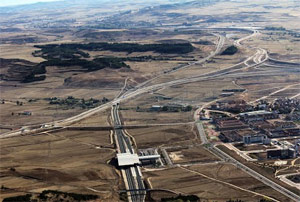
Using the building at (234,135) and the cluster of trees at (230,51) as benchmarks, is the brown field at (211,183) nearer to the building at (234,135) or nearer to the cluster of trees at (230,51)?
the building at (234,135)

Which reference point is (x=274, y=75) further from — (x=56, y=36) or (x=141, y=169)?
(x=56, y=36)

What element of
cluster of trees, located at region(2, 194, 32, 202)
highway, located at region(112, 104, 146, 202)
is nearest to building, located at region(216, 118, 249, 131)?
highway, located at region(112, 104, 146, 202)

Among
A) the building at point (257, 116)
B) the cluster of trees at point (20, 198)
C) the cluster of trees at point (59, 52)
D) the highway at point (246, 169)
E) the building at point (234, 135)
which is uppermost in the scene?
the cluster of trees at point (59, 52)

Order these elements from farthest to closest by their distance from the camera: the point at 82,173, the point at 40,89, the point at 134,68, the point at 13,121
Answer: the point at 134,68
the point at 40,89
the point at 13,121
the point at 82,173

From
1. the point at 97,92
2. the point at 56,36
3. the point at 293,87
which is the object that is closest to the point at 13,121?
the point at 97,92

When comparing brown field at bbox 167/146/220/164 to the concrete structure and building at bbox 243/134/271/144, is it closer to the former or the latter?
the concrete structure

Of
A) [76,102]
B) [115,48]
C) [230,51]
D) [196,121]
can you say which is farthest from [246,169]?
[115,48]

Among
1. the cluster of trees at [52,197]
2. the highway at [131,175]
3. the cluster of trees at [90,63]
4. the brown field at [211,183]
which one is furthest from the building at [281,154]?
the cluster of trees at [90,63]
